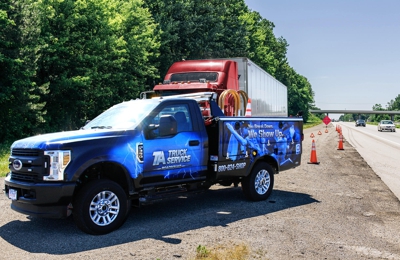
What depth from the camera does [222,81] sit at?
46.6ft

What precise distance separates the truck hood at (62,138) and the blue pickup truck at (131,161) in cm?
1

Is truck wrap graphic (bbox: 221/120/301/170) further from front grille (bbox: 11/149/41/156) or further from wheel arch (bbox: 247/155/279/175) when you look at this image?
front grille (bbox: 11/149/41/156)

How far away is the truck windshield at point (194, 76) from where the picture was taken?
1430cm

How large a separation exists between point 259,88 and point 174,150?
12820mm

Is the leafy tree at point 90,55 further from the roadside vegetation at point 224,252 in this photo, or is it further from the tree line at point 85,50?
the roadside vegetation at point 224,252

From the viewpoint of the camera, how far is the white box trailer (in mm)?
16641

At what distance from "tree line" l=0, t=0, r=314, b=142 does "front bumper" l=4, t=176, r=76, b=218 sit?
1696cm

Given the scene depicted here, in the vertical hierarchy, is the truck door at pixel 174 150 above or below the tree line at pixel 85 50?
below

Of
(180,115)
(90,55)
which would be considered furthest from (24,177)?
(90,55)

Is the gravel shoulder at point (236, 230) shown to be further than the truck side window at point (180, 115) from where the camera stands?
No

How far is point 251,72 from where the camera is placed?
17234mm

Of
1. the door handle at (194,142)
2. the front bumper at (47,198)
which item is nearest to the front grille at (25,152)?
the front bumper at (47,198)

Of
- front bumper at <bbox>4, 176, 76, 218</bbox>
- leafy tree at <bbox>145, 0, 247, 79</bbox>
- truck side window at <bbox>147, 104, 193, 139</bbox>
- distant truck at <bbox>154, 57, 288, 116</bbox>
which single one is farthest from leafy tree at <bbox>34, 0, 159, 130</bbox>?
front bumper at <bbox>4, 176, 76, 218</bbox>

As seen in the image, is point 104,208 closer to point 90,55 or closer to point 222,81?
point 222,81
